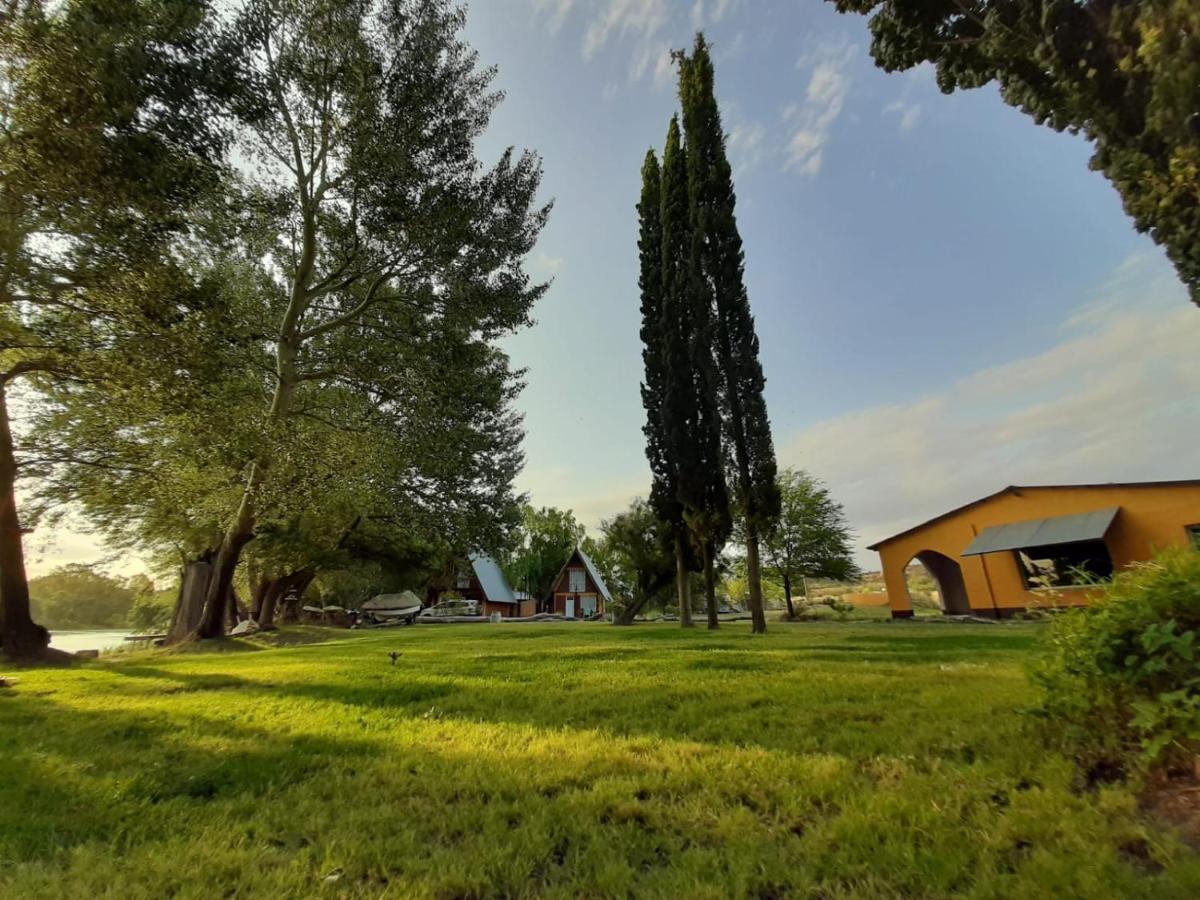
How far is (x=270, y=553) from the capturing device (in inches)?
949

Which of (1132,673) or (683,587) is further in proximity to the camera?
(683,587)

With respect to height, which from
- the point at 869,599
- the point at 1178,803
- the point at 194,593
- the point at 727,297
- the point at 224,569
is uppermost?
the point at 727,297

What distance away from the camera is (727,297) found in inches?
691

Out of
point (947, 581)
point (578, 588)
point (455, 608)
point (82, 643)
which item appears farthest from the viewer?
point (578, 588)

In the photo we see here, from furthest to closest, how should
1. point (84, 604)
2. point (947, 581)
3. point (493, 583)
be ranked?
point (84, 604) → point (493, 583) → point (947, 581)

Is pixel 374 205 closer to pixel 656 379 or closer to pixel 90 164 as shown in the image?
pixel 90 164

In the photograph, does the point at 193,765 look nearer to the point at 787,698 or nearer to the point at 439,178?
the point at 787,698

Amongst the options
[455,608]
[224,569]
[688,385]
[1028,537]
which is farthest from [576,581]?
[224,569]

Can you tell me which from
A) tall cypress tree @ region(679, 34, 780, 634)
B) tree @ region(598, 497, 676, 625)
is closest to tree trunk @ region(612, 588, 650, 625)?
tree @ region(598, 497, 676, 625)

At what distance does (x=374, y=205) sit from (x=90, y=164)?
5962 millimetres

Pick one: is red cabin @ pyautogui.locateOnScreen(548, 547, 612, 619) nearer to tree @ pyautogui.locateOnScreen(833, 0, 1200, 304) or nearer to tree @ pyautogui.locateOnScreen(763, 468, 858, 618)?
tree @ pyautogui.locateOnScreen(763, 468, 858, 618)

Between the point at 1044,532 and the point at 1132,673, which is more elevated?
the point at 1044,532

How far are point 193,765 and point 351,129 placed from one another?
13.4m

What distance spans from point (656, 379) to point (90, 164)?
17095 millimetres
